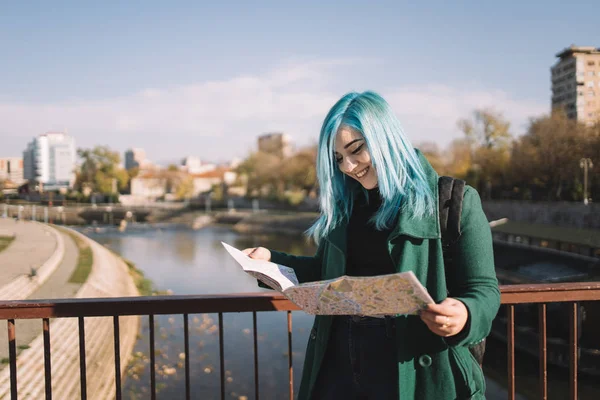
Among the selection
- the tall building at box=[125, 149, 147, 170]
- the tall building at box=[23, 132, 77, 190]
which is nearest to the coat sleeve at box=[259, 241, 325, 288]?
the tall building at box=[23, 132, 77, 190]

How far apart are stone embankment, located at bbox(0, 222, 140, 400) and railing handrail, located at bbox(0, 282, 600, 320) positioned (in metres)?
5.59

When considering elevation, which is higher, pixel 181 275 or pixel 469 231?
pixel 469 231

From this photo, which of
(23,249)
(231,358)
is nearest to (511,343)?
(23,249)

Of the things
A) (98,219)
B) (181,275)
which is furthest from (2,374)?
(98,219)

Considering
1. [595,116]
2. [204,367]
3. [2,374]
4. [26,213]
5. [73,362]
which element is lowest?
[204,367]

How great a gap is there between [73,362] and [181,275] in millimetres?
15329

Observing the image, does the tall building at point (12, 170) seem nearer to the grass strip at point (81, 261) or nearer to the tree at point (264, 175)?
the grass strip at point (81, 261)

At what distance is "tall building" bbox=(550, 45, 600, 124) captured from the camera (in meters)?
20.9

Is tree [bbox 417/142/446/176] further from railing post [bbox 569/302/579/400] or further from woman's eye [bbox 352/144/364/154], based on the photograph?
woman's eye [bbox 352/144/364/154]

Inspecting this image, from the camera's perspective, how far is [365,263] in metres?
1.70

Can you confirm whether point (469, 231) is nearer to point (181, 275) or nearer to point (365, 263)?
point (365, 263)

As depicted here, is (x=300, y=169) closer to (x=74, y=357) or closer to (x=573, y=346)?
(x=74, y=357)

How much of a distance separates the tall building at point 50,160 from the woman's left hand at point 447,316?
9001mm

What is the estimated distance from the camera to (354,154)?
1.68 m
